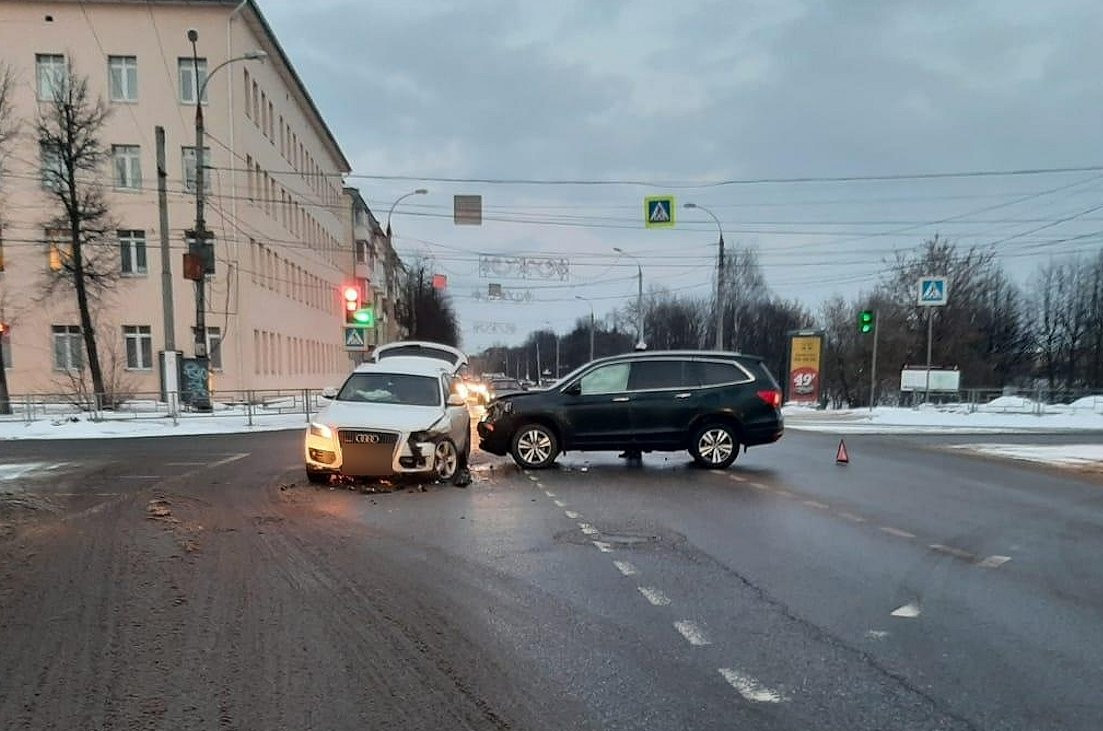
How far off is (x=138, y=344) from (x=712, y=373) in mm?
30437

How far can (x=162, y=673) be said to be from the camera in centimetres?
396

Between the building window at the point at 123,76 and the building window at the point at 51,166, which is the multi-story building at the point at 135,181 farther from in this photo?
A: the building window at the point at 51,166

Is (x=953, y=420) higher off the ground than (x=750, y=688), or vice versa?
(x=750, y=688)

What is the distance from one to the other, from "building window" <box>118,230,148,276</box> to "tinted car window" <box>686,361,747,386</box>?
30.2m

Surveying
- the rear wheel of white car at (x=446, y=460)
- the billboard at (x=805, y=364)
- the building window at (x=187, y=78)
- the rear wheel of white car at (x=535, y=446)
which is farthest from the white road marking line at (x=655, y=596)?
the building window at (x=187, y=78)

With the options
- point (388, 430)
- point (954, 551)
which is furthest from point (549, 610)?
point (388, 430)

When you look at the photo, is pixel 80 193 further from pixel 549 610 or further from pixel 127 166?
pixel 549 610

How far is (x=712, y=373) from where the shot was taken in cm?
1209

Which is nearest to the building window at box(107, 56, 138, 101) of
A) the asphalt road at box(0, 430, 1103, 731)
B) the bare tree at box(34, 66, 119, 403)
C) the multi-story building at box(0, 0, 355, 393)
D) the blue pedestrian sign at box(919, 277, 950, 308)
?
the multi-story building at box(0, 0, 355, 393)

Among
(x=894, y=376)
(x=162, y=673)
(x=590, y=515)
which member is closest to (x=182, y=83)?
(x=590, y=515)

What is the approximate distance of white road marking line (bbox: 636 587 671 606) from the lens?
5152 millimetres

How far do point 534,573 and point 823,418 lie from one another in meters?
24.3

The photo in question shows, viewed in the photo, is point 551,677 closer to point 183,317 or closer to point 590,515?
point 590,515

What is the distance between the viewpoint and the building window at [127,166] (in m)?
33.2
